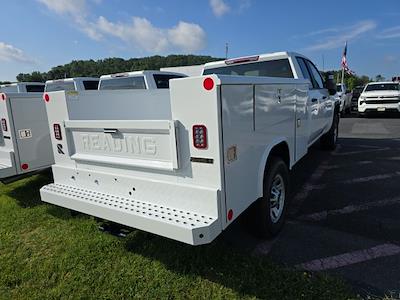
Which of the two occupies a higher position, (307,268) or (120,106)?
(120,106)

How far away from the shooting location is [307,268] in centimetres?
293

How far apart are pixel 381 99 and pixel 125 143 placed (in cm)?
1643

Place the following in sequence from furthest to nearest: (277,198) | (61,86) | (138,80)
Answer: (61,86), (138,80), (277,198)

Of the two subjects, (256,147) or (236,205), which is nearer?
(236,205)

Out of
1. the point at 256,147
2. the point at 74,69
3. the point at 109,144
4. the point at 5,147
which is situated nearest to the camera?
the point at 256,147

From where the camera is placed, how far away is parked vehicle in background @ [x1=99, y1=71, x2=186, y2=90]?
317 inches

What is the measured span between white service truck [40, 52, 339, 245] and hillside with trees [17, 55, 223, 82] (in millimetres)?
31155

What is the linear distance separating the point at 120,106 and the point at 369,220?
342 centimetres

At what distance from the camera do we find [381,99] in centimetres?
1581

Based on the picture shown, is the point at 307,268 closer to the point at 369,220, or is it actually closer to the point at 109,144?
the point at 369,220

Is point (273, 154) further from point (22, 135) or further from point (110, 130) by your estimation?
point (22, 135)

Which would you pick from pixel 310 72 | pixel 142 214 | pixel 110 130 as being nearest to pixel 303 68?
pixel 310 72

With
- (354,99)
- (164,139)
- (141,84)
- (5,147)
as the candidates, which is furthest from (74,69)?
(164,139)

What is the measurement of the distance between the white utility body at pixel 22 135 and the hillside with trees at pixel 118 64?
1173 inches
